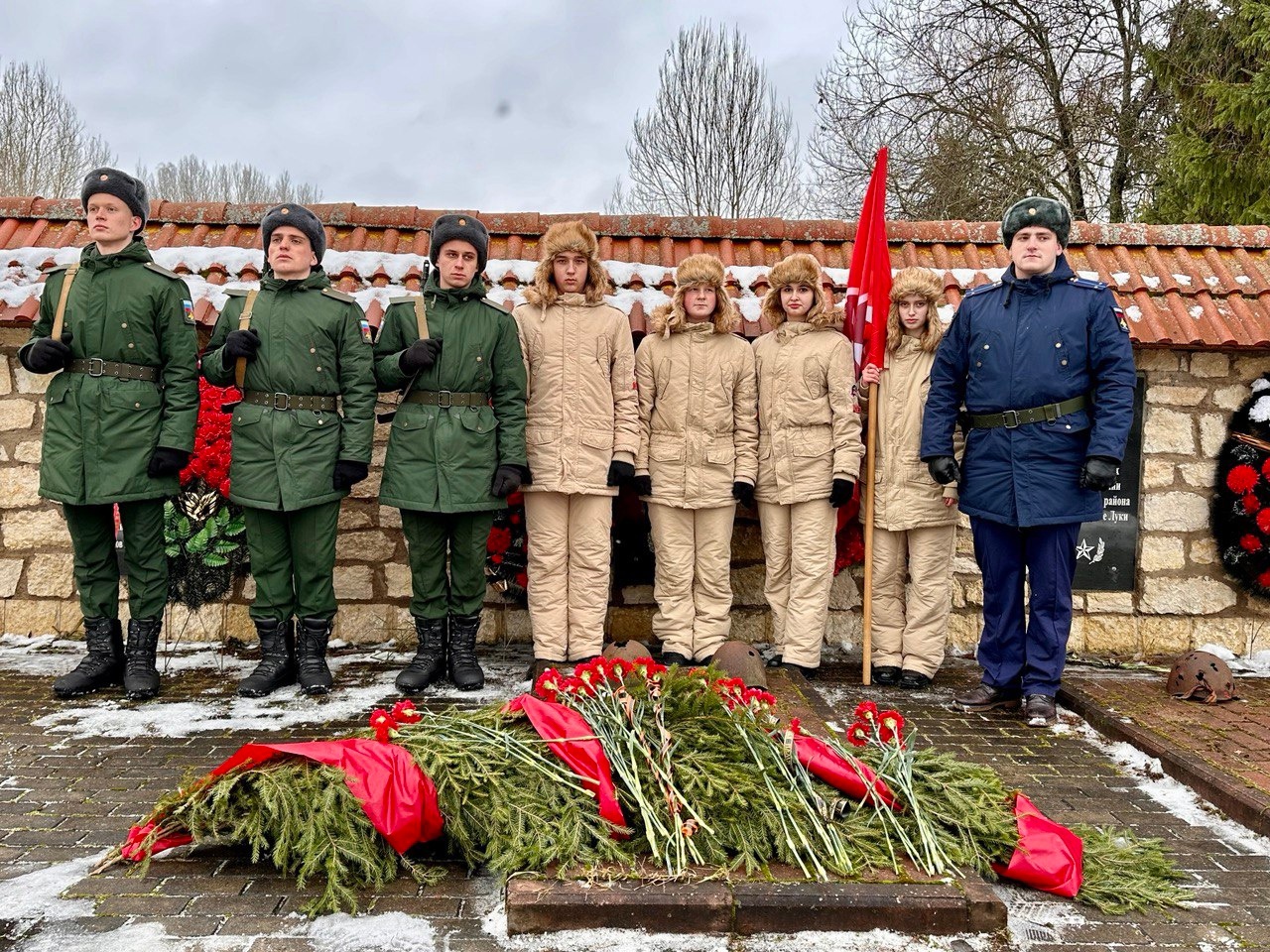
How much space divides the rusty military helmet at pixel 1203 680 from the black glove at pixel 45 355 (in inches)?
218

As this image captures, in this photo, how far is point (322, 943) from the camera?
2457mm

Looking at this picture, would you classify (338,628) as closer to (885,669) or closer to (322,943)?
(885,669)

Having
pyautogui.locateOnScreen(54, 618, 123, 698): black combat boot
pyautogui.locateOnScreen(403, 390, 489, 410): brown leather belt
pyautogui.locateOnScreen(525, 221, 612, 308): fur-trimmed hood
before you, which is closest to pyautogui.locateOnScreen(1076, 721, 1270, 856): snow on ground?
pyautogui.locateOnScreen(525, 221, 612, 308): fur-trimmed hood

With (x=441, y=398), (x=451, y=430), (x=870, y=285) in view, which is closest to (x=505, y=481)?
(x=451, y=430)

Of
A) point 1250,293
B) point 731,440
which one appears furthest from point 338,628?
point 1250,293

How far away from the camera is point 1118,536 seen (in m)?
5.88

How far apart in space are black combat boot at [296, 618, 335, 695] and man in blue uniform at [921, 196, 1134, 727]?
3.04m

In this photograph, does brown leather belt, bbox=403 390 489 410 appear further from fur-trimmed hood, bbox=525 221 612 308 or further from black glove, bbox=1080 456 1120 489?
black glove, bbox=1080 456 1120 489

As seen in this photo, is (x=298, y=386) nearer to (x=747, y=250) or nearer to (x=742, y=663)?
(x=742, y=663)

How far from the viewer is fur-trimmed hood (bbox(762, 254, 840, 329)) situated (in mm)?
5125

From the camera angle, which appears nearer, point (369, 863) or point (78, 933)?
point (78, 933)

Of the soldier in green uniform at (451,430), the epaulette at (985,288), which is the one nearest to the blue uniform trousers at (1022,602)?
the epaulette at (985,288)

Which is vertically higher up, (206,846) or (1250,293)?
(1250,293)

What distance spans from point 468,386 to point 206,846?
2364 millimetres
